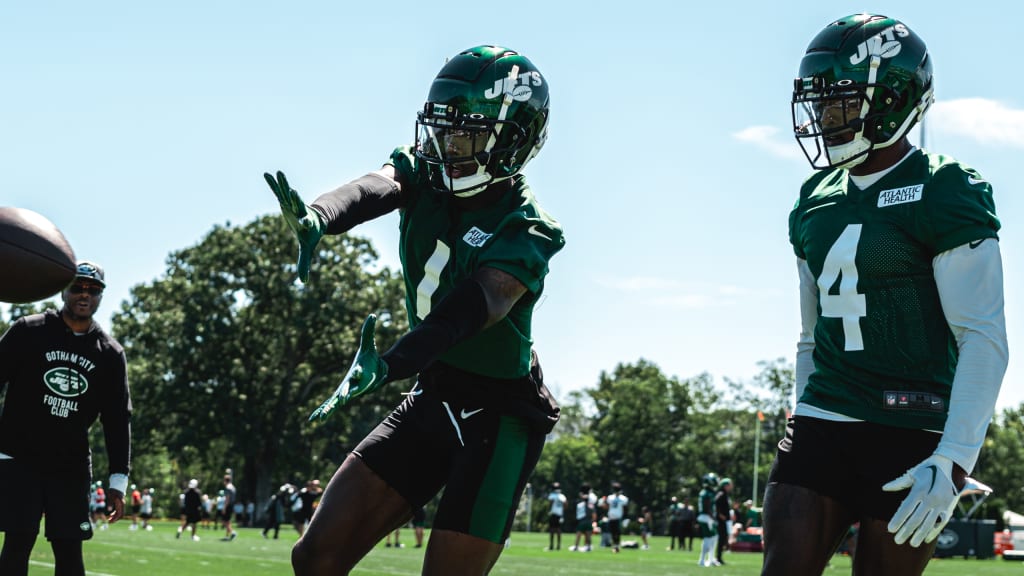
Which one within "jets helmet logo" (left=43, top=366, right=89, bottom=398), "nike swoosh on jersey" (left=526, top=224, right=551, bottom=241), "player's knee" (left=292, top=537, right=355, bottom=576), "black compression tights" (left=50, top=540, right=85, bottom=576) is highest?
"nike swoosh on jersey" (left=526, top=224, right=551, bottom=241)

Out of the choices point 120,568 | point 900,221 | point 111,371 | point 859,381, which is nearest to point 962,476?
point 859,381

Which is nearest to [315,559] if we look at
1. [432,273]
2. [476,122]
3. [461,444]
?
[461,444]

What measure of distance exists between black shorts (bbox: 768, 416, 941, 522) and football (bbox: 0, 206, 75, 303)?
320cm

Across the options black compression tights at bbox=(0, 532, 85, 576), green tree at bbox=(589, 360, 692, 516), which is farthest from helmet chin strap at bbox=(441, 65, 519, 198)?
green tree at bbox=(589, 360, 692, 516)

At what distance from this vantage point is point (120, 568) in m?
17.9

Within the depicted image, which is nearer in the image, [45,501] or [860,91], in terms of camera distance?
[860,91]

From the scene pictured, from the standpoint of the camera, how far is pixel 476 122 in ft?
16.2

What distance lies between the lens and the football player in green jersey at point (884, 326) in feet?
14.0

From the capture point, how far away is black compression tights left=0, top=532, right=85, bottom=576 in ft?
23.9

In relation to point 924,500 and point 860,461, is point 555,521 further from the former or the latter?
point 924,500

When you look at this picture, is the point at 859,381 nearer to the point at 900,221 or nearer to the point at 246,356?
the point at 900,221

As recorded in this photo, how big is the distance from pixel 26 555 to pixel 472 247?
4.05 meters

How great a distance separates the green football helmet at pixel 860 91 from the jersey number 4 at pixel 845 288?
0.33 m

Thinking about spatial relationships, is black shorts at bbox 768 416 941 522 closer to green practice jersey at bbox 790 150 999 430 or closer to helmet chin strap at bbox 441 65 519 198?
green practice jersey at bbox 790 150 999 430
